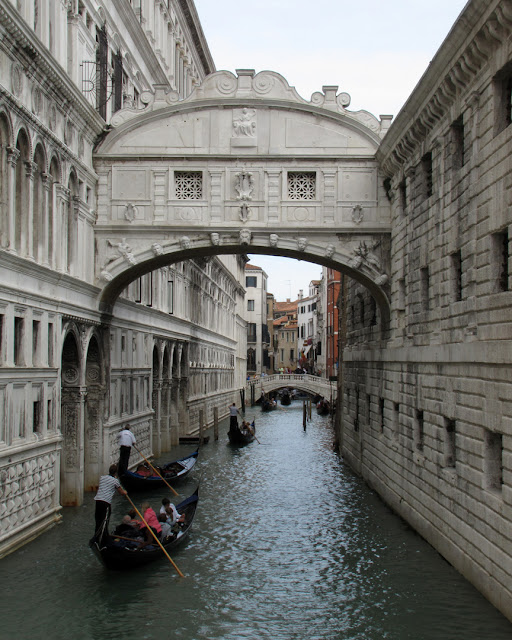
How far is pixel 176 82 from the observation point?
27.8 meters

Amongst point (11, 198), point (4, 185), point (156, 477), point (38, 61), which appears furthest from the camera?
point (156, 477)

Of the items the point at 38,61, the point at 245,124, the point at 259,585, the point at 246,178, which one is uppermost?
the point at 245,124

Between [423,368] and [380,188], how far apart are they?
469 cm

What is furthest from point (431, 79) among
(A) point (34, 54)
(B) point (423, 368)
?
(A) point (34, 54)

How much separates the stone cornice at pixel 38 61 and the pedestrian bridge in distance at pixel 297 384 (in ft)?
101

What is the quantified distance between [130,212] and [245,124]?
2913 millimetres

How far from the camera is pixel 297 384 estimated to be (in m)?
52.7

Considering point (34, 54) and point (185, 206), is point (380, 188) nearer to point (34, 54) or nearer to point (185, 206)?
point (185, 206)

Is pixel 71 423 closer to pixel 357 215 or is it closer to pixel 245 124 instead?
pixel 245 124

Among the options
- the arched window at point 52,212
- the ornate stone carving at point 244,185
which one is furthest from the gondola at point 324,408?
the arched window at point 52,212

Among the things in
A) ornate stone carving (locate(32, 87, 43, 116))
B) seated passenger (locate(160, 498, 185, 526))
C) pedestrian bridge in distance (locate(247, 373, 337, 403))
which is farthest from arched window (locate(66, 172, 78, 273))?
pedestrian bridge in distance (locate(247, 373, 337, 403))

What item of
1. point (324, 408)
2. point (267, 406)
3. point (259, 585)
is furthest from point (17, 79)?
point (267, 406)

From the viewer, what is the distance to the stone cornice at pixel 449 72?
9.41m

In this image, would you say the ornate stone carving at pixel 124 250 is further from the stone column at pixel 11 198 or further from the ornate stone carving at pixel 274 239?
the stone column at pixel 11 198
